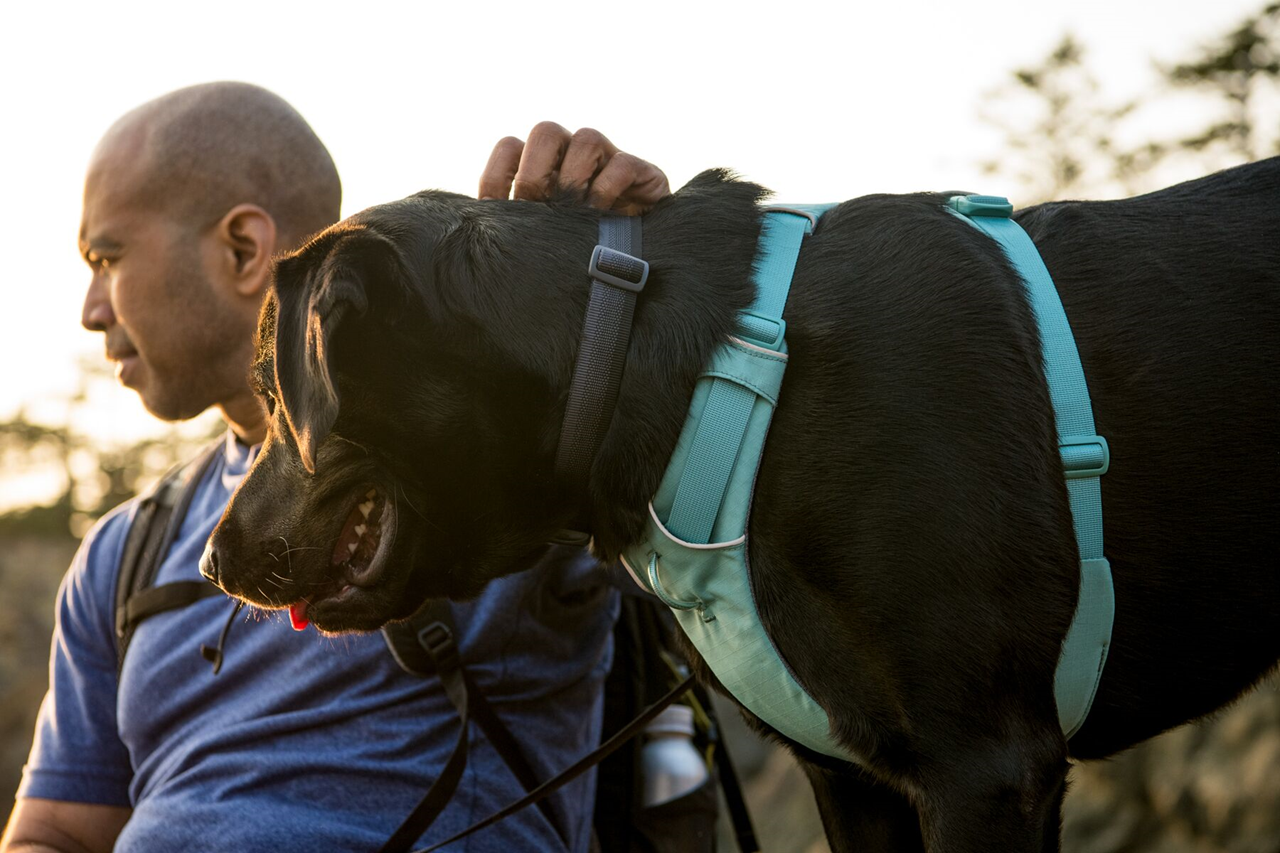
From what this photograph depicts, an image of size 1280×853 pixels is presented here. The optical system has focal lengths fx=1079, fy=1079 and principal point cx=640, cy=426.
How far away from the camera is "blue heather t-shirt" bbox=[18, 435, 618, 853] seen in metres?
2.65

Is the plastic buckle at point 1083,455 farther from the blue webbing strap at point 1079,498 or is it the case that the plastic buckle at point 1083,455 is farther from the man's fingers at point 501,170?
the man's fingers at point 501,170

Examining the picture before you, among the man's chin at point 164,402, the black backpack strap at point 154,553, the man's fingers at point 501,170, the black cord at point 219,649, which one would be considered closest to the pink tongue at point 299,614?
the black cord at point 219,649

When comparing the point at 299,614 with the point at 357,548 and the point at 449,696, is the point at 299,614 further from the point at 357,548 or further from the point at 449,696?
the point at 449,696

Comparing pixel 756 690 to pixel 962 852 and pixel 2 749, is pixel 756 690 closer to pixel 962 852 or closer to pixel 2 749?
pixel 962 852

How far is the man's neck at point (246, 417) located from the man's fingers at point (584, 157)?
4.81ft

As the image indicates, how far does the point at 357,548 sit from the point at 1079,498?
4.78ft

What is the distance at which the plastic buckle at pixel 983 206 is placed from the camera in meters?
2.08

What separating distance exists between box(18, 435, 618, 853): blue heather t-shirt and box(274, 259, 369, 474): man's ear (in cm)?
89

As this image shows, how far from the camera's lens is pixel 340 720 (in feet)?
8.90

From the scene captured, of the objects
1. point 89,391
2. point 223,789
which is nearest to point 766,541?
point 223,789

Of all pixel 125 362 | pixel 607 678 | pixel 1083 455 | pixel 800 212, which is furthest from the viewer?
pixel 125 362

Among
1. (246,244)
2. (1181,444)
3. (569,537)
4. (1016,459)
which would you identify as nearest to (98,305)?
(246,244)

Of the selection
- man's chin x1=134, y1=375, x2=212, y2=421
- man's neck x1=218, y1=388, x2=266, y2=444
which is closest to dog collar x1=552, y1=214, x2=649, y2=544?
man's neck x1=218, y1=388, x2=266, y2=444

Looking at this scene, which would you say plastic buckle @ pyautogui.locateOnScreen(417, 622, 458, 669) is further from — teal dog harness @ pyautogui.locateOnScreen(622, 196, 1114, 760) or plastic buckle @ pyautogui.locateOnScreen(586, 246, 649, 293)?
plastic buckle @ pyautogui.locateOnScreen(586, 246, 649, 293)
